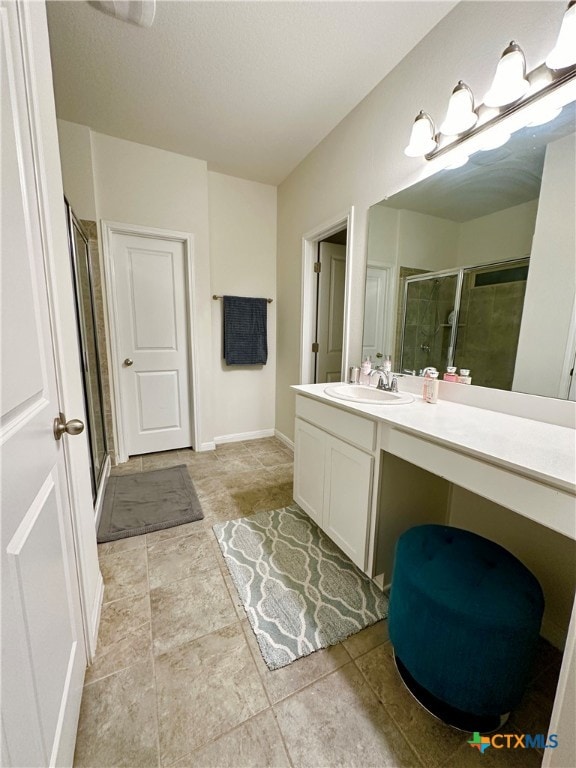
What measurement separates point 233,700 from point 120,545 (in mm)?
1050

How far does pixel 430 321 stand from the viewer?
5.17ft

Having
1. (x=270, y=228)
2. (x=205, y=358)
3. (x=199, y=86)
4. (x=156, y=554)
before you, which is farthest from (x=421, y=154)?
(x=156, y=554)

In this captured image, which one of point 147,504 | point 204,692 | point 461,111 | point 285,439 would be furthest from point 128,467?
point 461,111

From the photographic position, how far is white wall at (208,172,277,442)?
113 inches

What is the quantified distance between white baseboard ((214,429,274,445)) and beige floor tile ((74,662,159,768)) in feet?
7.14

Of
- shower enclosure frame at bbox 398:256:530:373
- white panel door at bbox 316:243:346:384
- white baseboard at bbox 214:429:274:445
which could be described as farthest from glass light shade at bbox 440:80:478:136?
white baseboard at bbox 214:429:274:445

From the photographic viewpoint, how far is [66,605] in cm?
83

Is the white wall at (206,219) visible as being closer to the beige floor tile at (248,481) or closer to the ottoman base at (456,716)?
the beige floor tile at (248,481)

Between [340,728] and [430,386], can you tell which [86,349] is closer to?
[430,386]

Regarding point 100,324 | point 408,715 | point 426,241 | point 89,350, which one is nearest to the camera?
point 408,715

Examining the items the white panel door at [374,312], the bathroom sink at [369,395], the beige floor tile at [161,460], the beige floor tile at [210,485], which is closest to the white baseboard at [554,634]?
the bathroom sink at [369,395]

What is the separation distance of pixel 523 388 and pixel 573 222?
608 mm

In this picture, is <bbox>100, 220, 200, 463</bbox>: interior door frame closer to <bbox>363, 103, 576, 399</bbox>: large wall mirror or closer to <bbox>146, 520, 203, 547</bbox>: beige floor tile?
<bbox>146, 520, 203, 547</bbox>: beige floor tile

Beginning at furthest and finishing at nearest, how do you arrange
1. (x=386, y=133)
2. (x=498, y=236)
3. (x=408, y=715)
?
(x=386, y=133)
(x=498, y=236)
(x=408, y=715)
